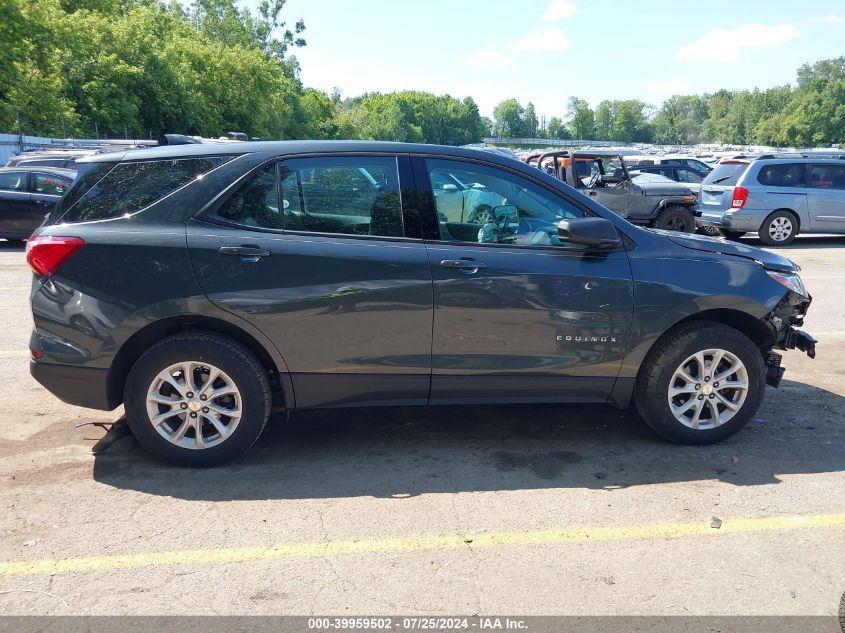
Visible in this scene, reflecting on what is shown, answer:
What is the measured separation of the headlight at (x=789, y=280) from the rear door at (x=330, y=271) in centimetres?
229

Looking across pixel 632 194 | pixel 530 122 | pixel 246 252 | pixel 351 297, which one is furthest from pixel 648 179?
pixel 530 122

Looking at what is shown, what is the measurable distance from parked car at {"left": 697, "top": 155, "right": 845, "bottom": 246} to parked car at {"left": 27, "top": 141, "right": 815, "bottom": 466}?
11.1 m

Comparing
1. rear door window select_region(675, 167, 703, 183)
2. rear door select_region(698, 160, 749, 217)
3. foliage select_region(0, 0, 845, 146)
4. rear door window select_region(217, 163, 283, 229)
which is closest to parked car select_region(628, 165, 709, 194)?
rear door window select_region(675, 167, 703, 183)

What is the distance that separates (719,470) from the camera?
13.5 feet

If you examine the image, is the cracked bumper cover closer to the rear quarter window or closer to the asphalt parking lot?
the asphalt parking lot

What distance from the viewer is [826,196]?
14.6 meters

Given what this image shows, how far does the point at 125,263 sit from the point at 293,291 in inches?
36.1

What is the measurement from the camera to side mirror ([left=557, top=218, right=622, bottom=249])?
406cm

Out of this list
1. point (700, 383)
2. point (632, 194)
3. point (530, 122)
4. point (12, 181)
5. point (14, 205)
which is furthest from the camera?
point (530, 122)

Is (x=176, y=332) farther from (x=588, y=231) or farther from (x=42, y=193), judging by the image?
(x=42, y=193)

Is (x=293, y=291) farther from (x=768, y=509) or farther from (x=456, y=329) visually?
(x=768, y=509)

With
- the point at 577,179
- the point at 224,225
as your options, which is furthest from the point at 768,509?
the point at 577,179

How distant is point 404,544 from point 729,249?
2.83m

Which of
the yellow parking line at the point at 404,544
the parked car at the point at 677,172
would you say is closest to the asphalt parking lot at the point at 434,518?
the yellow parking line at the point at 404,544
